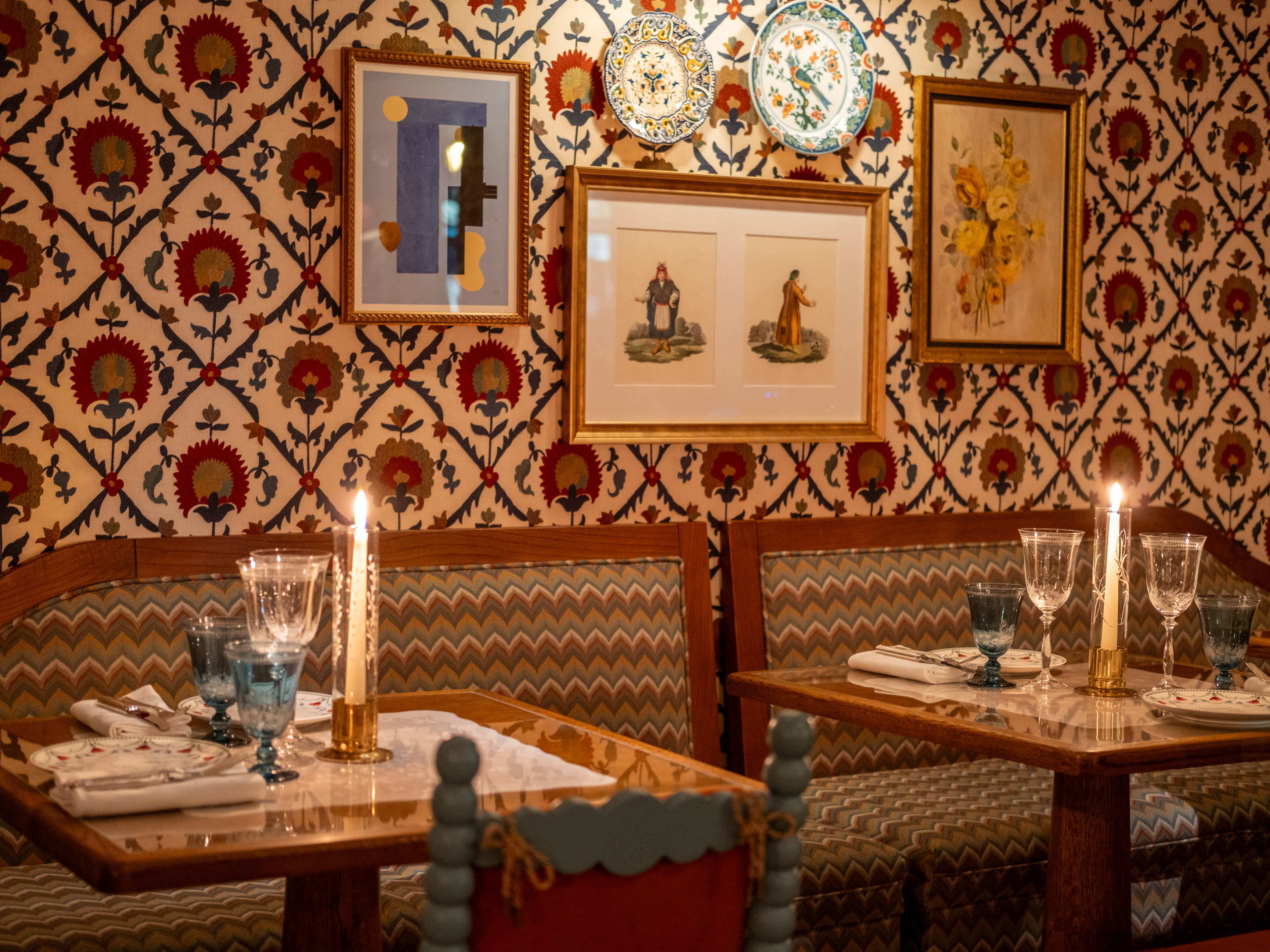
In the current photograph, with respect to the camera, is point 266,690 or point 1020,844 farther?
point 1020,844

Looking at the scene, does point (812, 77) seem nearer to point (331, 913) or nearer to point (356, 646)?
point (356, 646)

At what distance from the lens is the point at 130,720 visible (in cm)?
203

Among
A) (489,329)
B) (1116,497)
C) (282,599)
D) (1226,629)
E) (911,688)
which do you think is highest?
(489,329)

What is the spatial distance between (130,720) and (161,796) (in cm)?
49

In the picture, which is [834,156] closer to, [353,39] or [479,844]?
[353,39]

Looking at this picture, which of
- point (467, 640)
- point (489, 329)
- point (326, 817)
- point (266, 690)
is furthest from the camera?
point (489, 329)

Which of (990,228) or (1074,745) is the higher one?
(990,228)

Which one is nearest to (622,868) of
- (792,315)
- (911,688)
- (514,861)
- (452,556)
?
(514,861)

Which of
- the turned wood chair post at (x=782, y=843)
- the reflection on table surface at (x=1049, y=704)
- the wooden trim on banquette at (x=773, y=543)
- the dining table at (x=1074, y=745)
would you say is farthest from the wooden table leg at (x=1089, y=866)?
the turned wood chair post at (x=782, y=843)

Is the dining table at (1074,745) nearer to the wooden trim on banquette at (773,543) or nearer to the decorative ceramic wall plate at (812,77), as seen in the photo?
the wooden trim on banquette at (773,543)


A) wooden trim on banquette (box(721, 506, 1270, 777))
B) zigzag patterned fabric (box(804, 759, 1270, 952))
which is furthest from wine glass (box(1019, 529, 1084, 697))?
wooden trim on banquette (box(721, 506, 1270, 777))

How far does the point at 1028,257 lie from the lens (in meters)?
3.71

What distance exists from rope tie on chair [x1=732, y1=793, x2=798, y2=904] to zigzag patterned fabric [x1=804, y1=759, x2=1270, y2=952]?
143 centimetres

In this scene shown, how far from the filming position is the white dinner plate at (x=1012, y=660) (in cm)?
261
